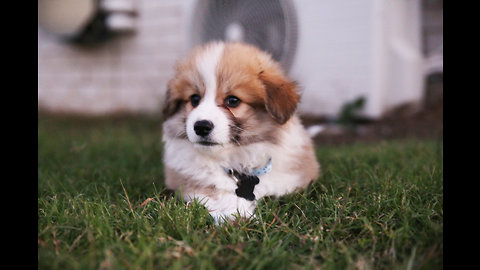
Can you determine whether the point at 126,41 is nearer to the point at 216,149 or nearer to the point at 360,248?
the point at 216,149

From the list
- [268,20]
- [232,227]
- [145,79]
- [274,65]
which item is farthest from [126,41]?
[232,227]

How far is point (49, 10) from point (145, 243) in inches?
282

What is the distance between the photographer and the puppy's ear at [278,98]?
88.7 inches

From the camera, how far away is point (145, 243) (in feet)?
5.23

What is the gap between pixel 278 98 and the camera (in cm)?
226

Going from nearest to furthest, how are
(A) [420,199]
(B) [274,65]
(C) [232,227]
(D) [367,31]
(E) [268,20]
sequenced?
(C) [232,227] < (A) [420,199] < (B) [274,65] < (D) [367,31] < (E) [268,20]

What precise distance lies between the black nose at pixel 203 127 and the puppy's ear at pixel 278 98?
0.39m

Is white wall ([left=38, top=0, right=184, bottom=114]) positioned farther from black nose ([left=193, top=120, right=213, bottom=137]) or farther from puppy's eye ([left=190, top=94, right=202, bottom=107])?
black nose ([left=193, top=120, right=213, bottom=137])

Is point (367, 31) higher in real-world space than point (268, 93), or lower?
higher

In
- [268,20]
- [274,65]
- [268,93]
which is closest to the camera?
[268,93]

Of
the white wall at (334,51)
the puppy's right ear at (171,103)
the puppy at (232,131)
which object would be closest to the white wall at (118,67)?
the white wall at (334,51)

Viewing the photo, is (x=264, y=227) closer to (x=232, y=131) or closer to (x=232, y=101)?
(x=232, y=131)

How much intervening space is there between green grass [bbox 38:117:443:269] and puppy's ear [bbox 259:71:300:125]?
0.47 metres

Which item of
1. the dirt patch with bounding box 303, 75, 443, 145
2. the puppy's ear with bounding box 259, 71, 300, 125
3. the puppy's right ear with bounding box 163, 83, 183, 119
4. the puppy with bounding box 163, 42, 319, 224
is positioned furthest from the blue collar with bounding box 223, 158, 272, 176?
the dirt patch with bounding box 303, 75, 443, 145
